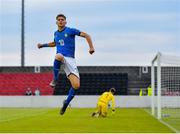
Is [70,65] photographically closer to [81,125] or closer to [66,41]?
[66,41]

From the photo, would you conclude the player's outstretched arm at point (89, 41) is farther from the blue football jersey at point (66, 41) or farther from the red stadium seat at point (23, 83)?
the red stadium seat at point (23, 83)

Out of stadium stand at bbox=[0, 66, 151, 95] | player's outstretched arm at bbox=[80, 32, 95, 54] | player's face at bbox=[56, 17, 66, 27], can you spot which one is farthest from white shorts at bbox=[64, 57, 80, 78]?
stadium stand at bbox=[0, 66, 151, 95]

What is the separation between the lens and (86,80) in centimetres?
5769

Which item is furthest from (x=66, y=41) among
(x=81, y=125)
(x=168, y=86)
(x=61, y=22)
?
(x=168, y=86)

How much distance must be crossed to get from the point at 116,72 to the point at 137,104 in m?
9.78

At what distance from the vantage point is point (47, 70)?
64.1 metres

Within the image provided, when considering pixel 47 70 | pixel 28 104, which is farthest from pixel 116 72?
pixel 28 104

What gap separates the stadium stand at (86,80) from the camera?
57094 mm

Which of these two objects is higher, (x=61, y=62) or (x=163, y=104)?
(x=61, y=62)

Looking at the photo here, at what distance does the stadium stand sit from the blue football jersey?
44001 millimetres

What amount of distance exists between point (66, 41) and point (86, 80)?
45.3 metres

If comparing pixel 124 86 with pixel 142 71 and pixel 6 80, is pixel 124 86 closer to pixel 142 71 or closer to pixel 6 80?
pixel 142 71

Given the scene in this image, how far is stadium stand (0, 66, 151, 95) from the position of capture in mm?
57094

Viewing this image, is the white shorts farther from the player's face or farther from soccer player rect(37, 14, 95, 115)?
the player's face
